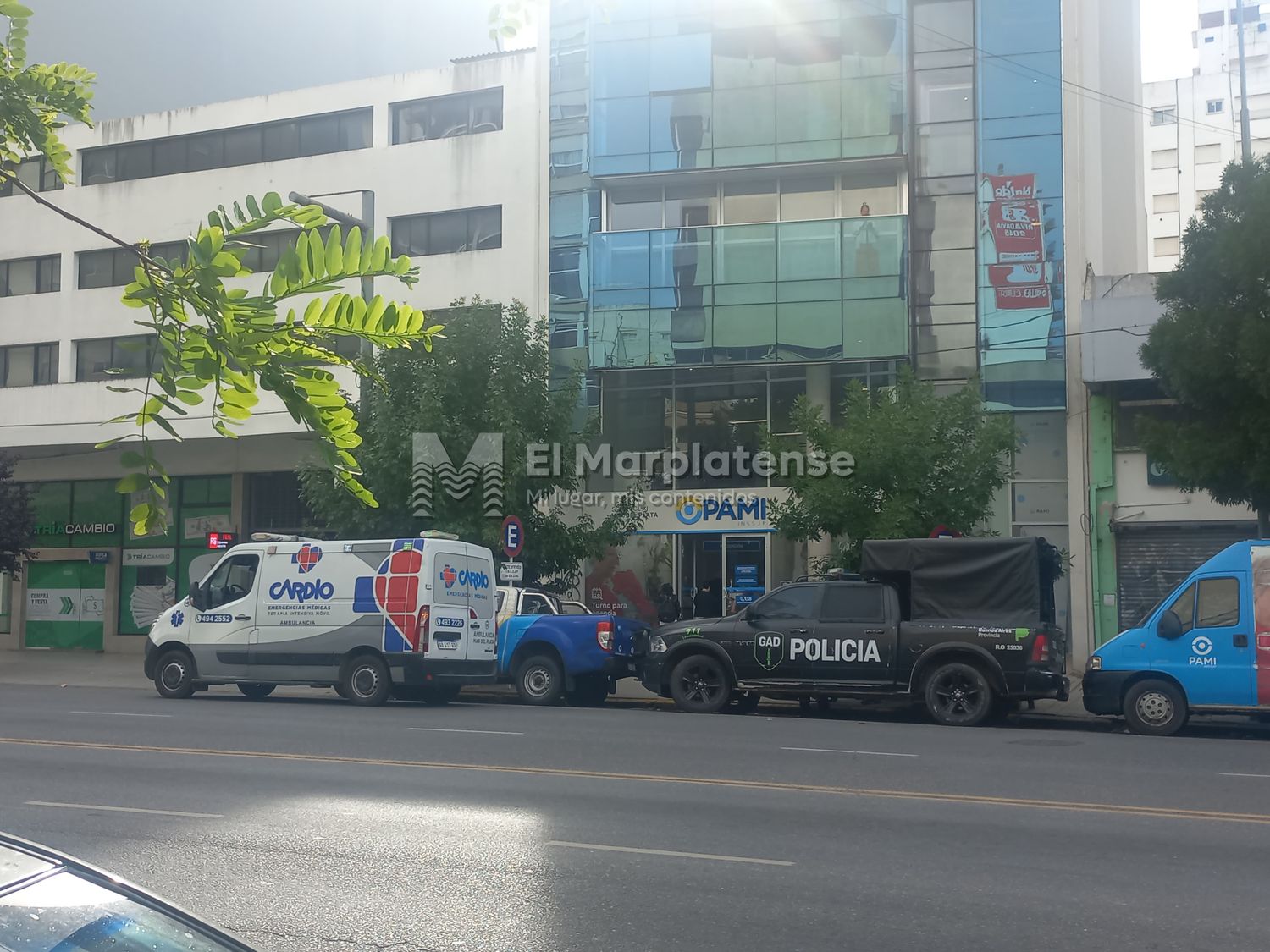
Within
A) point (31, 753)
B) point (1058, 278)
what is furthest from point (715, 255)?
point (31, 753)

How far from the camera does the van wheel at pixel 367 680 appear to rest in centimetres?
1812

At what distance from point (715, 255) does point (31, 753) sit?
17949mm

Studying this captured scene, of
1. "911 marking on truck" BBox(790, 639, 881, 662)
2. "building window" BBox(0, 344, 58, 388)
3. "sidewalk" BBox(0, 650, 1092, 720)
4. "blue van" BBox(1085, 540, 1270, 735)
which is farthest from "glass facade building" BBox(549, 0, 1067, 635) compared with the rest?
"building window" BBox(0, 344, 58, 388)

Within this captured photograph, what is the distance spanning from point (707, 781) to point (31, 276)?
2809cm

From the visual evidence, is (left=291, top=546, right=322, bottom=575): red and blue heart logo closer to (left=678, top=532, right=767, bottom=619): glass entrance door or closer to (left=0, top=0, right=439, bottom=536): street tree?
(left=678, top=532, right=767, bottom=619): glass entrance door

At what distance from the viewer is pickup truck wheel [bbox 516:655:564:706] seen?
758 inches

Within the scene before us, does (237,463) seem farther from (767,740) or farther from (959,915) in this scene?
(959,915)

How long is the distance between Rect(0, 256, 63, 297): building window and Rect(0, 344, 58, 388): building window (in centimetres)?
142

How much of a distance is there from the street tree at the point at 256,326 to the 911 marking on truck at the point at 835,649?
1413 centimetres

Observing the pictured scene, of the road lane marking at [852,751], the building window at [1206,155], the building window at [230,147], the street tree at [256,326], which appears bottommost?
the road lane marking at [852,751]

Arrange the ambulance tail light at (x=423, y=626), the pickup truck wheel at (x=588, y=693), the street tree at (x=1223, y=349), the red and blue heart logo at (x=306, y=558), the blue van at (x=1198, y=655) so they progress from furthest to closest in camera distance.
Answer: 1. the pickup truck wheel at (x=588, y=693)
2. the red and blue heart logo at (x=306, y=558)
3. the ambulance tail light at (x=423, y=626)
4. the street tree at (x=1223, y=349)
5. the blue van at (x=1198, y=655)

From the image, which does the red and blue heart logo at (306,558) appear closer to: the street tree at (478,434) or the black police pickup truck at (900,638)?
the street tree at (478,434)

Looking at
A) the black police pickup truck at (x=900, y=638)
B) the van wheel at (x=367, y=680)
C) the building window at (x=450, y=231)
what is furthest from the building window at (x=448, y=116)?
the black police pickup truck at (x=900, y=638)

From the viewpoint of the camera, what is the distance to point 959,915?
6.66m
